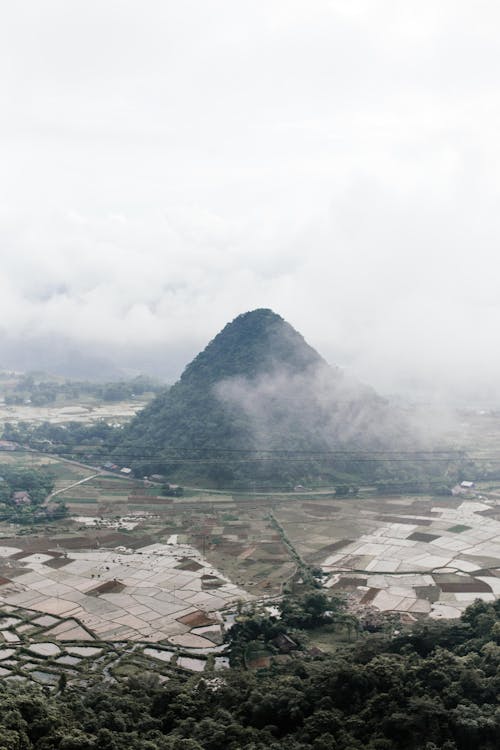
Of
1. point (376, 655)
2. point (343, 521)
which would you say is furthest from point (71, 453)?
point (376, 655)

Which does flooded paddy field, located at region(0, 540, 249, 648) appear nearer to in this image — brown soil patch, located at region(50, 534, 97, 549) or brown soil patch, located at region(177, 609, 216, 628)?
brown soil patch, located at region(177, 609, 216, 628)

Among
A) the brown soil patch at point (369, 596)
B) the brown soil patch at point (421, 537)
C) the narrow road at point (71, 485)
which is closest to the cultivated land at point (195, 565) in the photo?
the brown soil patch at point (369, 596)

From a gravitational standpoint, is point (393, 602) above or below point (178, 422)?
below

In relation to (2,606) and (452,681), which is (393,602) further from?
(2,606)

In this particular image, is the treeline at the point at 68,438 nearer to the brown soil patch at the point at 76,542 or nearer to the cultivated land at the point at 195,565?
the cultivated land at the point at 195,565

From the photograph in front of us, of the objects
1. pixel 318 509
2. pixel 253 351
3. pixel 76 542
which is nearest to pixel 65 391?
pixel 253 351
